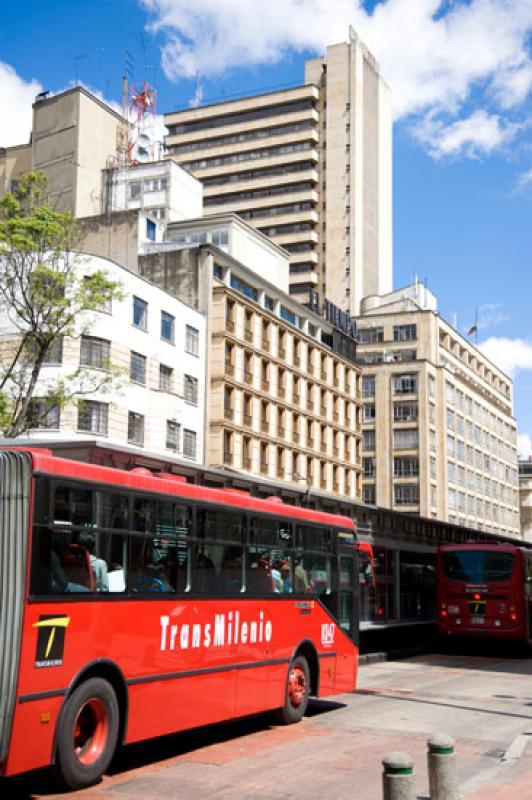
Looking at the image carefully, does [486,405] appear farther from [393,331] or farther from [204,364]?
[204,364]

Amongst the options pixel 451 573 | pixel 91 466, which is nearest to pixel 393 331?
pixel 451 573

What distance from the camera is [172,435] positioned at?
170 feet

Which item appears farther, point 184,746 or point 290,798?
point 184,746

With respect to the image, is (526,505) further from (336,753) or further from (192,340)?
(336,753)

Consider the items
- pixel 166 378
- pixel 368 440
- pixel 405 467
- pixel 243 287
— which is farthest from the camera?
pixel 368 440

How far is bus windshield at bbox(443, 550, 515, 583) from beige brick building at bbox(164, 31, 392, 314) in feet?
256

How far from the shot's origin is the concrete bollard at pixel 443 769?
25.5 ft

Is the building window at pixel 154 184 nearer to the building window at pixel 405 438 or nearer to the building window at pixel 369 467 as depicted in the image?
the building window at pixel 405 438

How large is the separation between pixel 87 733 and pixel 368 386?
8749 cm

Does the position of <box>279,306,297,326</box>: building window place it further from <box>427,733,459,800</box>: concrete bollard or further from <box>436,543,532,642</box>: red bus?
<box>427,733,459,800</box>: concrete bollard

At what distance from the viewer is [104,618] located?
9742 millimetres

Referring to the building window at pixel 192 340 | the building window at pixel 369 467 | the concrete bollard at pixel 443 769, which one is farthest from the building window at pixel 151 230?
the concrete bollard at pixel 443 769

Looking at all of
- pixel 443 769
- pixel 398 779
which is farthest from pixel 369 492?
pixel 398 779

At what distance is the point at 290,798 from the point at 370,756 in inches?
94.0
